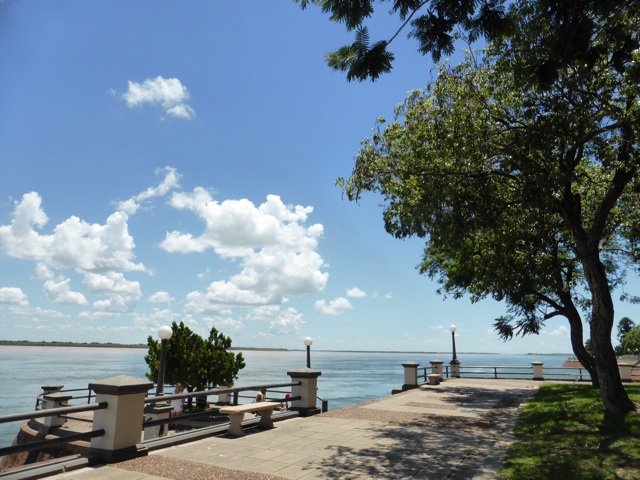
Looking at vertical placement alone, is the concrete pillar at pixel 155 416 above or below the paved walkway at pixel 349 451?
below

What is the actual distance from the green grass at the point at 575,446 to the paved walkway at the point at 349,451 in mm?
421

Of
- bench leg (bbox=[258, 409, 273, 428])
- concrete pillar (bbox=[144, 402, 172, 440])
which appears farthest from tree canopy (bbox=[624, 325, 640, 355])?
bench leg (bbox=[258, 409, 273, 428])

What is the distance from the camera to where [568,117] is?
1012 cm

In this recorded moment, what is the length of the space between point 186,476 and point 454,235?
30.4ft

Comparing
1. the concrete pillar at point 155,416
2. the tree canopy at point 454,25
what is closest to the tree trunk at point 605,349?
the tree canopy at point 454,25

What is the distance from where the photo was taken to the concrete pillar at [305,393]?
12.8m

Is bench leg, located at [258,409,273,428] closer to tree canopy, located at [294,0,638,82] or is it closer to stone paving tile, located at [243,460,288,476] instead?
stone paving tile, located at [243,460,288,476]

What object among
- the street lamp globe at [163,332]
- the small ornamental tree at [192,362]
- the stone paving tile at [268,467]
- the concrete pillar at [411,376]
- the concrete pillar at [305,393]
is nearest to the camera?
the stone paving tile at [268,467]

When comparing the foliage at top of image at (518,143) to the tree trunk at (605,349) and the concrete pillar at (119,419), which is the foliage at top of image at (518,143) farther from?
the concrete pillar at (119,419)

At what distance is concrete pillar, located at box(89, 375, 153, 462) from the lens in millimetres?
7582

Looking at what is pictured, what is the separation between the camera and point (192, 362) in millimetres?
25125

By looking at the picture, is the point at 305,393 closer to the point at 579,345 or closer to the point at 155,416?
the point at 155,416

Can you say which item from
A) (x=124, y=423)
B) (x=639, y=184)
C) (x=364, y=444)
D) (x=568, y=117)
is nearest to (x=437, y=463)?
(x=364, y=444)

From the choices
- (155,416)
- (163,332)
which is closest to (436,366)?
(155,416)
